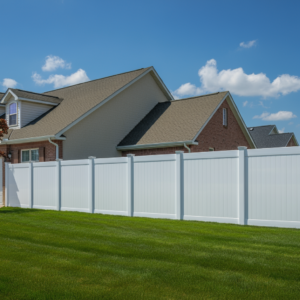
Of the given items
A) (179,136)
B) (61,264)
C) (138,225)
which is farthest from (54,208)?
(61,264)

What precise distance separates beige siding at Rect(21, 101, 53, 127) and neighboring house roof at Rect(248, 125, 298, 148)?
24.2 m

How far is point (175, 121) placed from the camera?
20312 mm

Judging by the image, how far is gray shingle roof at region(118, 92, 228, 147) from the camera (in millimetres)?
18594

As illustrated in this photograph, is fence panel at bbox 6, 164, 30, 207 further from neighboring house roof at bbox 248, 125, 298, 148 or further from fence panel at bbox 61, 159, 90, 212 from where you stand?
neighboring house roof at bbox 248, 125, 298, 148

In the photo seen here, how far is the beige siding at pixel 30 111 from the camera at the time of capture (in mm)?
21125

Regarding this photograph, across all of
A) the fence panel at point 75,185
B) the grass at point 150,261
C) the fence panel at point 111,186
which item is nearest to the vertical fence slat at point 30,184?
the fence panel at point 75,185

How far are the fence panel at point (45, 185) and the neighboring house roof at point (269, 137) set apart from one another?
27995 mm

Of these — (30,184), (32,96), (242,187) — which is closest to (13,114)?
(32,96)

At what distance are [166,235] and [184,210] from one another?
241 cm

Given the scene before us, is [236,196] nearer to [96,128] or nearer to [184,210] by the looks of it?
[184,210]

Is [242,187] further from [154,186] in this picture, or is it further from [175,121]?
[175,121]

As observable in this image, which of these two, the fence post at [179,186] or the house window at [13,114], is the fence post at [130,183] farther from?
the house window at [13,114]

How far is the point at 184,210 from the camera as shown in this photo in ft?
36.0

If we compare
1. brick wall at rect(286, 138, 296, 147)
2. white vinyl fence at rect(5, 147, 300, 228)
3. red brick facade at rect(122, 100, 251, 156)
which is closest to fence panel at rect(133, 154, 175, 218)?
white vinyl fence at rect(5, 147, 300, 228)
